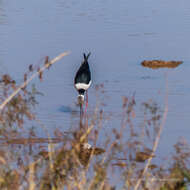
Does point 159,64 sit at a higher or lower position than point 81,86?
higher

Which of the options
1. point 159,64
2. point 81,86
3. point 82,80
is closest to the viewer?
point 81,86

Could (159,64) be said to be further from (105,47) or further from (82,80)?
(82,80)

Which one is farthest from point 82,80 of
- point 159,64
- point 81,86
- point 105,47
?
point 105,47

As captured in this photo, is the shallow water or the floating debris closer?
the shallow water

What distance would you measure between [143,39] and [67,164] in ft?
25.6

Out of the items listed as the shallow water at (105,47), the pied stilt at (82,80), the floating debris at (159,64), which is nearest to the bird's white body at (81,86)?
the pied stilt at (82,80)

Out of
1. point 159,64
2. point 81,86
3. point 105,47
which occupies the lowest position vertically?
point 81,86

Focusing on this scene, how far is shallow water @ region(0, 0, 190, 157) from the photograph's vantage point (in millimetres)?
7676

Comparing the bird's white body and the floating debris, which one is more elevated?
the floating debris

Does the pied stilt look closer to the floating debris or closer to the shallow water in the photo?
the shallow water

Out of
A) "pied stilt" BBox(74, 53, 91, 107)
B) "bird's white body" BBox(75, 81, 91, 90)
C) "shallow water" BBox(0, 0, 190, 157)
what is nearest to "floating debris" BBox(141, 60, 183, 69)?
"shallow water" BBox(0, 0, 190, 157)

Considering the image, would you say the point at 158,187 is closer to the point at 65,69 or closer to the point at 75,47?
the point at 65,69

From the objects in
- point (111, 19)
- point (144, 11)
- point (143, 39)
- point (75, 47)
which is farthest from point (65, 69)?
point (144, 11)

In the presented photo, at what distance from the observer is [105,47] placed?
10.7 m
